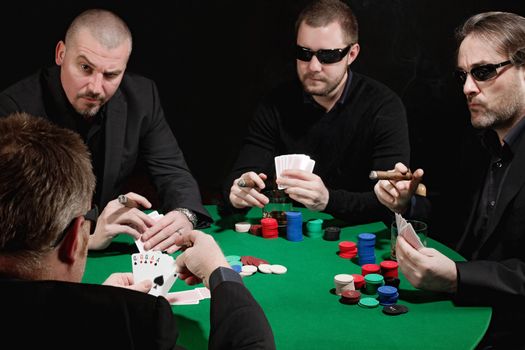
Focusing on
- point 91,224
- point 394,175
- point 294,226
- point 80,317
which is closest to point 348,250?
point 294,226

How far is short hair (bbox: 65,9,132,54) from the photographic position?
11.2ft

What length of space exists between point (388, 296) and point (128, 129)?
2052 millimetres

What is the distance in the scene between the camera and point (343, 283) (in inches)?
97.4

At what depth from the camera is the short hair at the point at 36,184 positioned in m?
1.46

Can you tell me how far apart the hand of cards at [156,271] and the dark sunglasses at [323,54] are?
187 centimetres

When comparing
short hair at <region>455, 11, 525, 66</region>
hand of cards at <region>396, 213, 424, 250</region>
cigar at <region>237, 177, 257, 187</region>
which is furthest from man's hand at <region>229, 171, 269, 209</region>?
short hair at <region>455, 11, 525, 66</region>

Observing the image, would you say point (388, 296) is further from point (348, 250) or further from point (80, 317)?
point (80, 317)

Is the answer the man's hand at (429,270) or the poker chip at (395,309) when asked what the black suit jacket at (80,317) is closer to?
the poker chip at (395,309)

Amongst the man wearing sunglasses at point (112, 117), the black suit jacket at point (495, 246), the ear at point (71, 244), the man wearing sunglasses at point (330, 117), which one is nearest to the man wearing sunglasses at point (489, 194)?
the black suit jacket at point (495, 246)

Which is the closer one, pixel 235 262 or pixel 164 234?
pixel 235 262

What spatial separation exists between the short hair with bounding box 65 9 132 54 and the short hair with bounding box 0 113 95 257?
75.6 inches

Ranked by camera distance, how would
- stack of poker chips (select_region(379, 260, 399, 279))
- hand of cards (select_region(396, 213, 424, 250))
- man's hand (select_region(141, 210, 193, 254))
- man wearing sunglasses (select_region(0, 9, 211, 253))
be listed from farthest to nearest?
man wearing sunglasses (select_region(0, 9, 211, 253)), man's hand (select_region(141, 210, 193, 254)), stack of poker chips (select_region(379, 260, 399, 279)), hand of cards (select_region(396, 213, 424, 250))

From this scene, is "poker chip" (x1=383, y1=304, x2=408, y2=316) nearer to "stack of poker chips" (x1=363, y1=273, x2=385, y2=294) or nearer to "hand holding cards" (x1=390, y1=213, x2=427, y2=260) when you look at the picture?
"stack of poker chips" (x1=363, y1=273, x2=385, y2=294)

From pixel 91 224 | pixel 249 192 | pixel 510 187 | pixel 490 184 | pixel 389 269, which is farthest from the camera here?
pixel 249 192
